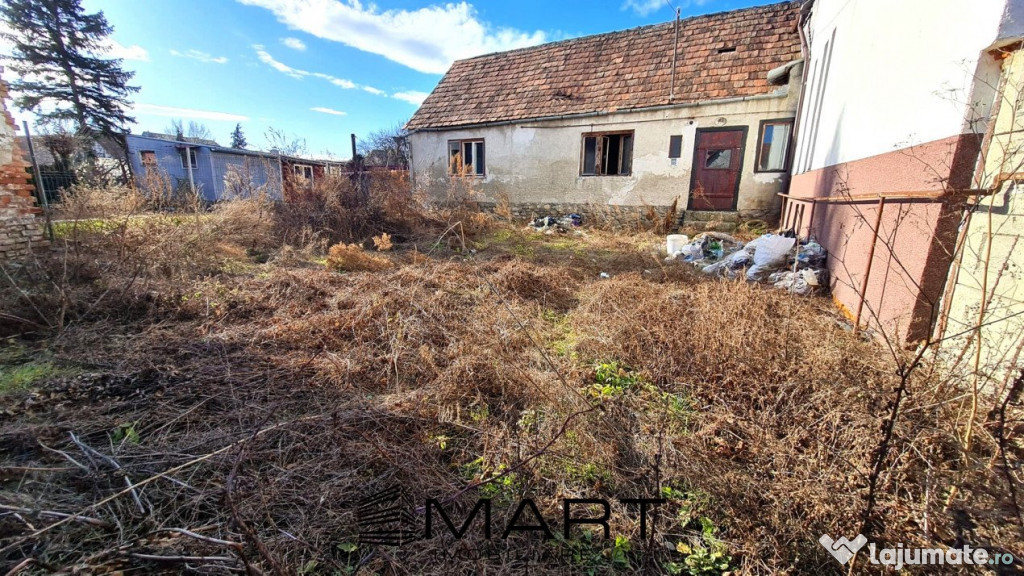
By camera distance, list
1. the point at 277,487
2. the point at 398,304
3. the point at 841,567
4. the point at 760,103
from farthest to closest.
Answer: the point at 760,103
the point at 398,304
the point at 277,487
the point at 841,567

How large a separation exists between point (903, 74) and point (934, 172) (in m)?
1.42

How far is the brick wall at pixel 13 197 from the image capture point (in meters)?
5.13

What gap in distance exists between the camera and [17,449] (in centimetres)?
222

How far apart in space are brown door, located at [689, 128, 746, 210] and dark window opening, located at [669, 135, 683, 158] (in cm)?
37

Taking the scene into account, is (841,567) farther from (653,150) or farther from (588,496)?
(653,150)

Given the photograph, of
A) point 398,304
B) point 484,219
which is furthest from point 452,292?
point 484,219

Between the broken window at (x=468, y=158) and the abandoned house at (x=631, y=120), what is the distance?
0.11 feet

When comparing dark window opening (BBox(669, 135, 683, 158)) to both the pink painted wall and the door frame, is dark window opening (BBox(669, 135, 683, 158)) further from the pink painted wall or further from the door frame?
the pink painted wall

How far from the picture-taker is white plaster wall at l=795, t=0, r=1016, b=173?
2.54 metres

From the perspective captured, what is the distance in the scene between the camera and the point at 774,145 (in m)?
9.10

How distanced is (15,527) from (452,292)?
3.70m

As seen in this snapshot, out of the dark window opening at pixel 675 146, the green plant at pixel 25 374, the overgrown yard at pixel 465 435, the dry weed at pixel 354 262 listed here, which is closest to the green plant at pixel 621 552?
the overgrown yard at pixel 465 435

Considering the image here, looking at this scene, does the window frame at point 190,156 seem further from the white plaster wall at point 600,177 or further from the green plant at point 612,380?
the green plant at point 612,380

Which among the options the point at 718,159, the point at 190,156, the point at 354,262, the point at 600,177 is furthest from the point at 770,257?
the point at 190,156
